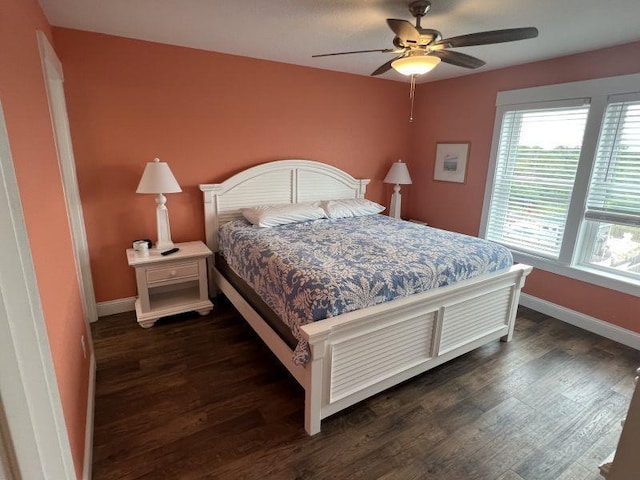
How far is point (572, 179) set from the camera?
3.16 m

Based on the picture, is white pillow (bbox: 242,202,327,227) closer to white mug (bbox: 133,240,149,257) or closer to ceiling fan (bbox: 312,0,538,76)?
white mug (bbox: 133,240,149,257)

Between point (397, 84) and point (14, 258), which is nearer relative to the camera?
point (14, 258)

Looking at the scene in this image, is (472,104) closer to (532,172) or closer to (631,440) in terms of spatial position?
(532,172)

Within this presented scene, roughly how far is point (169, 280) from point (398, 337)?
6.68 feet

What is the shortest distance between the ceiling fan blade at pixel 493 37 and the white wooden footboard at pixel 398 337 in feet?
4.99

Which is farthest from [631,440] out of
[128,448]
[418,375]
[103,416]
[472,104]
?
[472,104]

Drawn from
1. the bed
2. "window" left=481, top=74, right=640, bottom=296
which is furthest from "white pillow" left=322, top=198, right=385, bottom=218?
"window" left=481, top=74, right=640, bottom=296

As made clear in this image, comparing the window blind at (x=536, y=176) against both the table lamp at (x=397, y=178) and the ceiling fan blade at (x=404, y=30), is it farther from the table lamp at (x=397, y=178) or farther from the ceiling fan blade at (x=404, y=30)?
the ceiling fan blade at (x=404, y=30)

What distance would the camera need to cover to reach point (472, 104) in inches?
154

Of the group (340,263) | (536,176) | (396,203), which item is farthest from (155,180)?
(536,176)

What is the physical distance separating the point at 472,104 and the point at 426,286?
274cm

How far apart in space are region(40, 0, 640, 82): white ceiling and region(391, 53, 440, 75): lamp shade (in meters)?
0.35

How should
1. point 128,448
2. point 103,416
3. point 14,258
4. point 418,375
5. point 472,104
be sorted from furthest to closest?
point 472,104, point 418,375, point 103,416, point 128,448, point 14,258

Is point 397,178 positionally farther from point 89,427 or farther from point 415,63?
point 89,427
